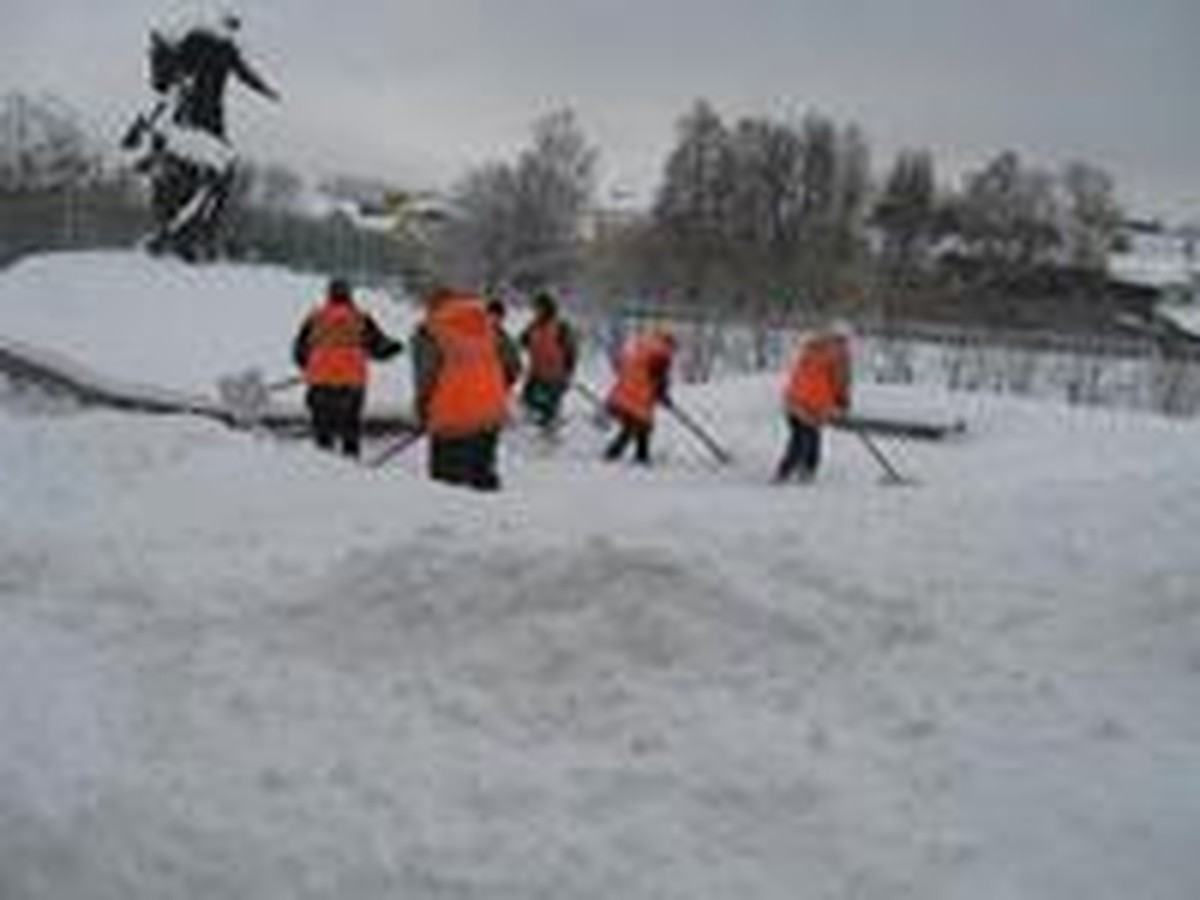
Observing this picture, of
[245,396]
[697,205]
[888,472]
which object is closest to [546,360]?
[888,472]

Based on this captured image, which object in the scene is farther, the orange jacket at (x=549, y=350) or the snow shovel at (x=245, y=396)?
→ the orange jacket at (x=549, y=350)

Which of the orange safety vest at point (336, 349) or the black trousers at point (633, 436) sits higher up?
the orange safety vest at point (336, 349)

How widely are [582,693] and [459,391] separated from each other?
19.4ft

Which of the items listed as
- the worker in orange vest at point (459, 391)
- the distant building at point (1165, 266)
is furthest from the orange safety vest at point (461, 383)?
the distant building at point (1165, 266)

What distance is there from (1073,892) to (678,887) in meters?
1.02

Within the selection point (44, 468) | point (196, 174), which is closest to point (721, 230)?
point (196, 174)

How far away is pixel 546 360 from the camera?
68.6 ft

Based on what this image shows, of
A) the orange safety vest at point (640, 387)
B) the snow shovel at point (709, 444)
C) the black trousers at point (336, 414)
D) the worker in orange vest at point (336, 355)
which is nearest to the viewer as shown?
the worker in orange vest at point (336, 355)

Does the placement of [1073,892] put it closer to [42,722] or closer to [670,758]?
[670,758]

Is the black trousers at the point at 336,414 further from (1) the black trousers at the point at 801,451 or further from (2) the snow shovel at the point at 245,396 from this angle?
(1) the black trousers at the point at 801,451

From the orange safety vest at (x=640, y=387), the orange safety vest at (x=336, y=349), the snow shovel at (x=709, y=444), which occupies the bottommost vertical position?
the snow shovel at (x=709, y=444)

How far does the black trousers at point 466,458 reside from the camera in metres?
12.8

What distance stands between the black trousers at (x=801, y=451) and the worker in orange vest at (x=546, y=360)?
9.94 ft

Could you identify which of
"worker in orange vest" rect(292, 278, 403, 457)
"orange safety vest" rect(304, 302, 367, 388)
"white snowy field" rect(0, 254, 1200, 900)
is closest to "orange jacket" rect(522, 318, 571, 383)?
"worker in orange vest" rect(292, 278, 403, 457)
